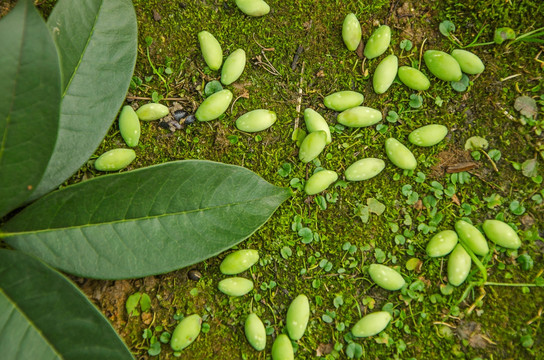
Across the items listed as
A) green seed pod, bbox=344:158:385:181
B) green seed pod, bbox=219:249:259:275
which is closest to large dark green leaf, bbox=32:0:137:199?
green seed pod, bbox=219:249:259:275

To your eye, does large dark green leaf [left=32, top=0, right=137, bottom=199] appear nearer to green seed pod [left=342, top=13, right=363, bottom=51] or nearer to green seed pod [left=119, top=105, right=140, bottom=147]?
green seed pod [left=119, top=105, right=140, bottom=147]

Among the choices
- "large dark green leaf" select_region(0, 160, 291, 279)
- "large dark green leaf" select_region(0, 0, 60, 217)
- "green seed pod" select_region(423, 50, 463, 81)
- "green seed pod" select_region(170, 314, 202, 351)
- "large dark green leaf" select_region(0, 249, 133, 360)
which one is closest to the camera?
"large dark green leaf" select_region(0, 0, 60, 217)

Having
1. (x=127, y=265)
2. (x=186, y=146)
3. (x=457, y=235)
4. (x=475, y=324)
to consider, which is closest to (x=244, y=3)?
(x=186, y=146)

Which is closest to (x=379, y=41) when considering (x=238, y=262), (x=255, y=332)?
(x=238, y=262)

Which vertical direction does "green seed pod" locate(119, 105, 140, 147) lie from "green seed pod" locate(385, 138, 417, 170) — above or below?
above

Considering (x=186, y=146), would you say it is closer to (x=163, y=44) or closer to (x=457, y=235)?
(x=163, y=44)

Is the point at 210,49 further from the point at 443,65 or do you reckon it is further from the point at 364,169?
the point at 443,65

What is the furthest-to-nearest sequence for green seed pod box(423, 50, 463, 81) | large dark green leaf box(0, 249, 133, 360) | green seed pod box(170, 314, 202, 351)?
green seed pod box(423, 50, 463, 81) < green seed pod box(170, 314, 202, 351) < large dark green leaf box(0, 249, 133, 360)
